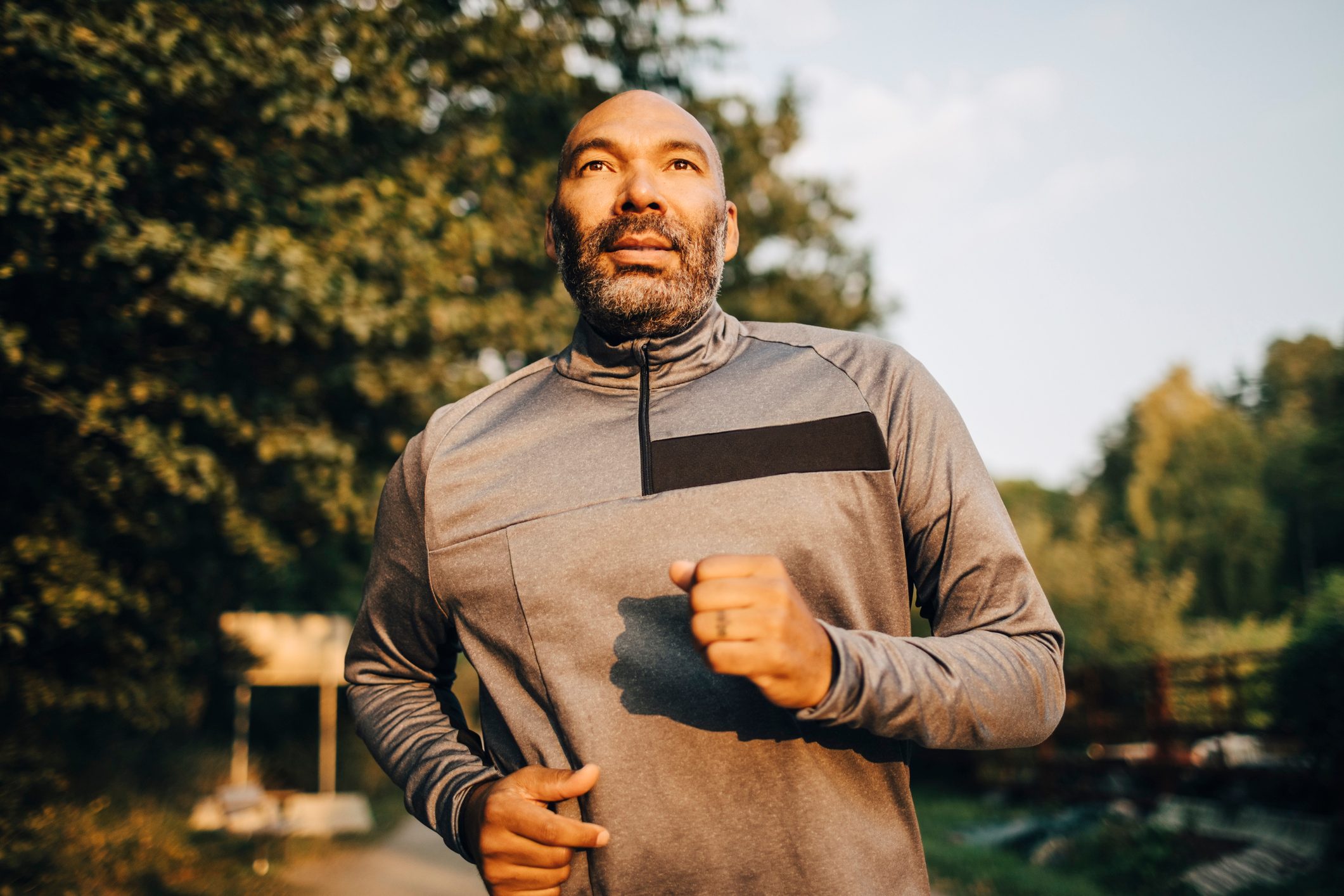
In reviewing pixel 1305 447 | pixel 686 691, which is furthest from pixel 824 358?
pixel 1305 447

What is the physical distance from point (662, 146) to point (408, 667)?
1.11 m

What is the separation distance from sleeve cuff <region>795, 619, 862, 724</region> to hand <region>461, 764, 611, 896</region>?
401 mm

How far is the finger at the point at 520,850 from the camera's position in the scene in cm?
147

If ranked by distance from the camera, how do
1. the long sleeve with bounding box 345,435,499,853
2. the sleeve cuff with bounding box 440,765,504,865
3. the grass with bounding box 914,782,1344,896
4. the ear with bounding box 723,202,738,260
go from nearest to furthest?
the sleeve cuff with bounding box 440,765,504,865 → the long sleeve with bounding box 345,435,499,853 → the ear with bounding box 723,202,738,260 → the grass with bounding box 914,782,1344,896

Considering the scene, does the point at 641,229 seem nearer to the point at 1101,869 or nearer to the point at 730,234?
the point at 730,234

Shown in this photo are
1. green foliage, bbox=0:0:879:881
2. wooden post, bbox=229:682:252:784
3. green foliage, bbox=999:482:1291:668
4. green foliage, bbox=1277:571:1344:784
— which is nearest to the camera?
green foliage, bbox=0:0:879:881

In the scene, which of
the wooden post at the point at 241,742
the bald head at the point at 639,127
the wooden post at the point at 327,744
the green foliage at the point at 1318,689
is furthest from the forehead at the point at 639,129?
the wooden post at the point at 327,744

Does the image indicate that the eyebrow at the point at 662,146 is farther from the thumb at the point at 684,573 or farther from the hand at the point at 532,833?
the hand at the point at 532,833

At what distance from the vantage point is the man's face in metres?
1.82

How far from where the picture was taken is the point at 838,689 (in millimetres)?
1223

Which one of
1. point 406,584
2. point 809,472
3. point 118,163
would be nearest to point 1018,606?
point 809,472

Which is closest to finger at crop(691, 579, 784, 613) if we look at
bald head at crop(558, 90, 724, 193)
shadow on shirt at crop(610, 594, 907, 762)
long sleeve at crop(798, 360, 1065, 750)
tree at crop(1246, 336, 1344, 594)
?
long sleeve at crop(798, 360, 1065, 750)

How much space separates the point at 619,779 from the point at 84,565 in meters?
7.53

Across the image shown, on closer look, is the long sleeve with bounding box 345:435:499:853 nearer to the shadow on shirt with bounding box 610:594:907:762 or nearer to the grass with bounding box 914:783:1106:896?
the shadow on shirt with bounding box 610:594:907:762
